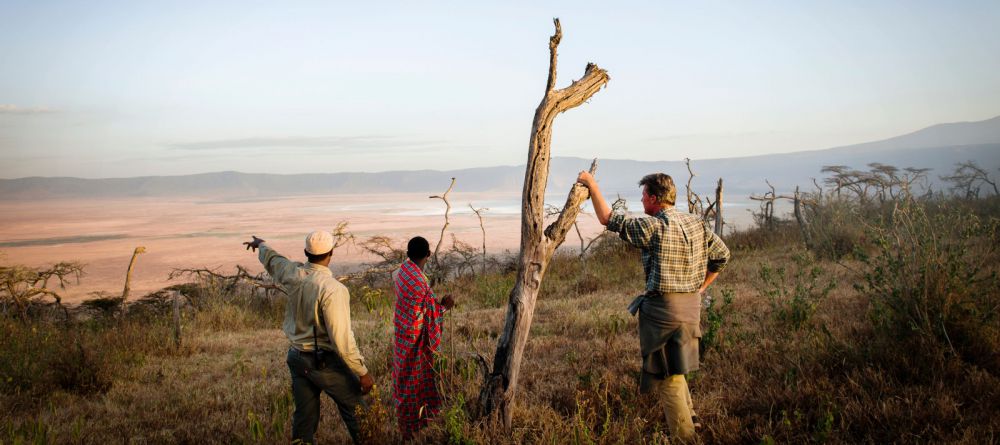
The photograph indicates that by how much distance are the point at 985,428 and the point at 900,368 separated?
1075mm

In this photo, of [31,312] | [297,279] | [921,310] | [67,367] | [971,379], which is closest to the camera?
[297,279]

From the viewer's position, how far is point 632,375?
5.47 m

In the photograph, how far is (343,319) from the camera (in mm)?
3885

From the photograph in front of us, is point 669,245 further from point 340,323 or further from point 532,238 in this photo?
point 340,323

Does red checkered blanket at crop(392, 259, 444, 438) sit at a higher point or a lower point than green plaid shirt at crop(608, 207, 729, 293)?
lower

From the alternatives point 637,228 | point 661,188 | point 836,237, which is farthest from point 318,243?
point 836,237

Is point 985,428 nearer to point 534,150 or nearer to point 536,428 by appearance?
point 536,428

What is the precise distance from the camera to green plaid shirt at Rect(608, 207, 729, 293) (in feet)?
12.0

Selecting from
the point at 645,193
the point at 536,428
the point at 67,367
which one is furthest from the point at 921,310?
the point at 67,367

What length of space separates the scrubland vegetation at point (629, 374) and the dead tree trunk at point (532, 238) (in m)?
0.22

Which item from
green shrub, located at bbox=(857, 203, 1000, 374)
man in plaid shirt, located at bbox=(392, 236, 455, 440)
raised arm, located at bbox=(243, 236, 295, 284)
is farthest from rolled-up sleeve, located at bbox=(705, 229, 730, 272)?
raised arm, located at bbox=(243, 236, 295, 284)

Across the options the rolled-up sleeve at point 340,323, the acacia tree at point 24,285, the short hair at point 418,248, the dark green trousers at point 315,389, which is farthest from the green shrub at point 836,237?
the acacia tree at point 24,285

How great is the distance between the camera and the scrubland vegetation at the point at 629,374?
414 cm

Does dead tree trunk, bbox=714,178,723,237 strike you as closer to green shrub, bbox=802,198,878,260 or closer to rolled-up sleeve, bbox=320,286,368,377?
green shrub, bbox=802,198,878,260
